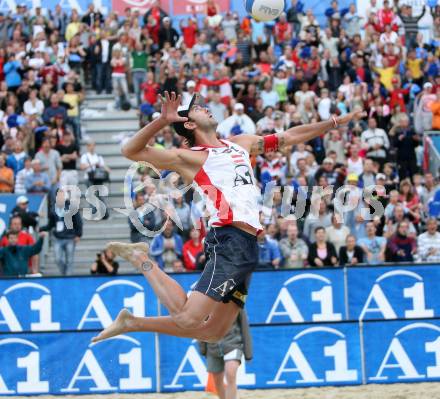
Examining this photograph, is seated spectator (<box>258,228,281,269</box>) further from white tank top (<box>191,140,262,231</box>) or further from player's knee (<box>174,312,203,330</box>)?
player's knee (<box>174,312,203,330</box>)

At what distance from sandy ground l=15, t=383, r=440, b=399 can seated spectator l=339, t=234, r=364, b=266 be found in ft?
10.4

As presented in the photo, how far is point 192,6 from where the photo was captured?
81.3ft

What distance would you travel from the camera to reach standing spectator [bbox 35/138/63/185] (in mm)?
18906

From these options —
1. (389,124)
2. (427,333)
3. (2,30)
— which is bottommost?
(427,333)

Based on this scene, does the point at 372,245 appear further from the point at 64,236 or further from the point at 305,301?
the point at 64,236

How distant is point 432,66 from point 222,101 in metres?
4.76

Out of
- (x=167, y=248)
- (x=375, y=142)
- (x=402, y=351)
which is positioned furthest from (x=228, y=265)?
(x=375, y=142)

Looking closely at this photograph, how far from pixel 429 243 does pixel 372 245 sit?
91cm

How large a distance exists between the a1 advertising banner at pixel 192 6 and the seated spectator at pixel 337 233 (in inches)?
348

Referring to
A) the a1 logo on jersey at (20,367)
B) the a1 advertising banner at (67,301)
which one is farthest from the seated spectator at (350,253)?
the a1 logo on jersey at (20,367)

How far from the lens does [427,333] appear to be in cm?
1386

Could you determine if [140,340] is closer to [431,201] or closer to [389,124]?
[431,201]

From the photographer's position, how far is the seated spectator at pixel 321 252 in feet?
54.1

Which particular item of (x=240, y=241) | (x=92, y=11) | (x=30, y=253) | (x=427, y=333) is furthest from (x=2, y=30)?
(x=240, y=241)
